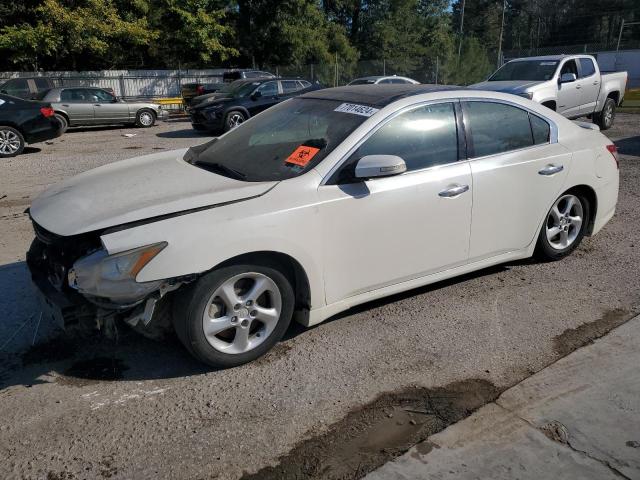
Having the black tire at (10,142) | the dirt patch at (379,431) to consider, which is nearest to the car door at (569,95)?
the dirt patch at (379,431)

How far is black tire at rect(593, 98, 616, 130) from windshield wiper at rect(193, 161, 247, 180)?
1282cm

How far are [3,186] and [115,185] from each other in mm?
6151

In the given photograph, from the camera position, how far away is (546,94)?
11.8m

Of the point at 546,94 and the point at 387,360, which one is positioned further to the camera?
the point at 546,94

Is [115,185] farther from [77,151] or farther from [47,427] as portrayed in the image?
[77,151]

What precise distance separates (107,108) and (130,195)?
15.4 metres

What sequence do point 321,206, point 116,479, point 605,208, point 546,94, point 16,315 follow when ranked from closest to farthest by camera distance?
1. point 116,479
2. point 321,206
3. point 16,315
4. point 605,208
5. point 546,94

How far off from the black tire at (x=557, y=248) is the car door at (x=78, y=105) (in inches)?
606

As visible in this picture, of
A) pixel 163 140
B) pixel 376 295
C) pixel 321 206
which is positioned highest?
pixel 321 206

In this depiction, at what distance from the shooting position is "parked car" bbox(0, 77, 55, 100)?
17.6m

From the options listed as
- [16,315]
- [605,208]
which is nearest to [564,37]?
[605,208]

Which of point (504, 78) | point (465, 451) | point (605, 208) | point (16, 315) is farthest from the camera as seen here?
point (504, 78)

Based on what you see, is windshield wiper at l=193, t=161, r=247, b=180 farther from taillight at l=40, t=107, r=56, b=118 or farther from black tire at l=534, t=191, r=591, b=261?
taillight at l=40, t=107, r=56, b=118

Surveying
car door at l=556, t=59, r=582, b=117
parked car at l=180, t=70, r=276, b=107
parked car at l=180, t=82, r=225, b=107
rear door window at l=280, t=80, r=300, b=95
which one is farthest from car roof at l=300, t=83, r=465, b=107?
parked car at l=180, t=82, r=225, b=107
